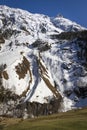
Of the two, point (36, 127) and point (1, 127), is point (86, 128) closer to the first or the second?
point (36, 127)

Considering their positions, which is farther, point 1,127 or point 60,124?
point 1,127

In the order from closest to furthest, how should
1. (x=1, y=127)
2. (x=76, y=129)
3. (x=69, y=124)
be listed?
(x=76, y=129), (x=69, y=124), (x=1, y=127)

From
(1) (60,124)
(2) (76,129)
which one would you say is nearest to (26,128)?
(1) (60,124)

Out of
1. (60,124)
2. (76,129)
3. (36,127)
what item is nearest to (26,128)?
(36,127)

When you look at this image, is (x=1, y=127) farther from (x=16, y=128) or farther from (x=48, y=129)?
(x=48, y=129)

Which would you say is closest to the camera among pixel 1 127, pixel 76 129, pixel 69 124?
pixel 76 129

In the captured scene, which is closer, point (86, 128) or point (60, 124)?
point (86, 128)

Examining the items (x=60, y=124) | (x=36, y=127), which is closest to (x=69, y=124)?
(x=60, y=124)

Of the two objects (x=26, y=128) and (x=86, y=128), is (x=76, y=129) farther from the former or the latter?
(x=26, y=128)
